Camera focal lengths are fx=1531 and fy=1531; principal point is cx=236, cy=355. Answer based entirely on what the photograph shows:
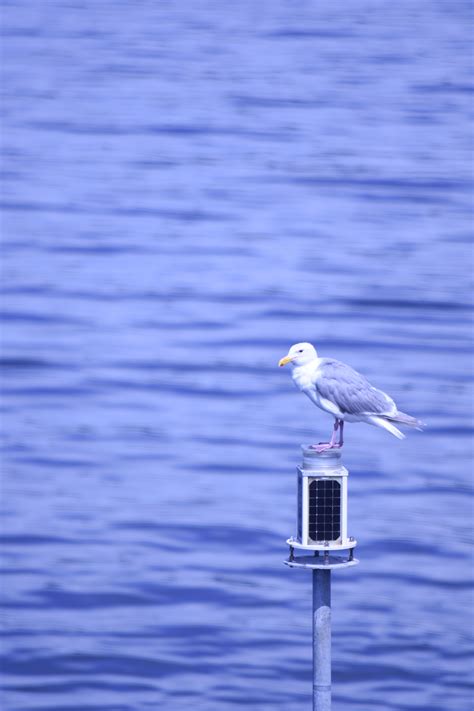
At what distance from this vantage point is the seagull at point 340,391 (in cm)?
1194

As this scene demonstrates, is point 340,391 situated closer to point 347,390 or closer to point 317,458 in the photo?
point 347,390

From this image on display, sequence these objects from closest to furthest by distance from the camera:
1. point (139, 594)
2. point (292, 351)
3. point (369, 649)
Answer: point (292, 351) < point (369, 649) < point (139, 594)

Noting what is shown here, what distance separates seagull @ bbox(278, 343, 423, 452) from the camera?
11938 millimetres

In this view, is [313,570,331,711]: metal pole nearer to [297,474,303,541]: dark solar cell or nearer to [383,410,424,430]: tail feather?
[297,474,303,541]: dark solar cell

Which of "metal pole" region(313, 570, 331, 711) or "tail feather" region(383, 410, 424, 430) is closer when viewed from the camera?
"metal pole" region(313, 570, 331, 711)

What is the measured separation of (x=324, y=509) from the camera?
36.2 ft

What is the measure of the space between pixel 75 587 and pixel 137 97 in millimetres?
40248

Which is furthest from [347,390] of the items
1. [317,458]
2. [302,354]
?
[317,458]

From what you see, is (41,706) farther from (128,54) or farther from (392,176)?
(128,54)

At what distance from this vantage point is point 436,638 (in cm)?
2297

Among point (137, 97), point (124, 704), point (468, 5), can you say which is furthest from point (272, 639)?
point (468, 5)

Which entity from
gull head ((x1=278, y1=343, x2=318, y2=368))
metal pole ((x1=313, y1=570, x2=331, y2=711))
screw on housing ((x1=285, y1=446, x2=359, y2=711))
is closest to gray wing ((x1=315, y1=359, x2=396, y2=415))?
gull head ((x1=278, y1=343, x2=318, y2=368))

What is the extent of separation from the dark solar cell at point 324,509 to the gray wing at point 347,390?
1116 mm

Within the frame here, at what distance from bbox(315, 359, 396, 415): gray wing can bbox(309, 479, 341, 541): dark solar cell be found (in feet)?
3.66
